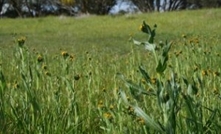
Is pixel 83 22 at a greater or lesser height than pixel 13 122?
lesser

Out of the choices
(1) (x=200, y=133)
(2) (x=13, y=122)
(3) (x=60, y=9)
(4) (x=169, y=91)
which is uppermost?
(4) (x=169, y=91)

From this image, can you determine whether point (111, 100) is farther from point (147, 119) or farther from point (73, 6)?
point (73, 6)

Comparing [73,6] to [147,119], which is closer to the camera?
[147,119]

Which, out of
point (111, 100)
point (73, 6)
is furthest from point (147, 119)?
point (73, 6)

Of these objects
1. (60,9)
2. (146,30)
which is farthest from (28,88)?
(60,9)

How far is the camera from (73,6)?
155 ft

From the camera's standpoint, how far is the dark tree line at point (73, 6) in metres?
46.8

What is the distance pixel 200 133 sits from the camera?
71.7 inches

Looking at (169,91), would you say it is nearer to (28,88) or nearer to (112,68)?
(28,88)

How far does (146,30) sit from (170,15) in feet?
80.3

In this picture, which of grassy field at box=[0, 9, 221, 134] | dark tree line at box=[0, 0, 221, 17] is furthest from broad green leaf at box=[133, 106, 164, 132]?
dark tree line at box=[0, 0, 221, 17]

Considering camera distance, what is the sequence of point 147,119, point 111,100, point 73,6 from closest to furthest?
point 147,119 → point 111,100 → point 73,6

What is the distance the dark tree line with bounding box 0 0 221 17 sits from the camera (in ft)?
154

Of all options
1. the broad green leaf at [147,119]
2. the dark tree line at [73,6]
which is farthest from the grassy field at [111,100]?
the dark tree line at [73,6]
